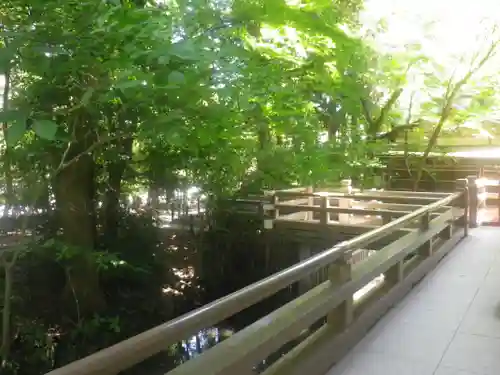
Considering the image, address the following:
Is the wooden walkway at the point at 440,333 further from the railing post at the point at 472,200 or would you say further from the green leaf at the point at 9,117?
the railing post at the point at 472,200

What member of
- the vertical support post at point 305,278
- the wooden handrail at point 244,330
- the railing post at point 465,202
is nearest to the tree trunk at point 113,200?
the wooden handrail at point 244,330

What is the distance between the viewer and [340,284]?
3541 millimetres

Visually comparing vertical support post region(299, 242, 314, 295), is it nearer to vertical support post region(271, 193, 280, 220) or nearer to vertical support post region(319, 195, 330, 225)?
vertical support post region(271, 193, 280, 220)

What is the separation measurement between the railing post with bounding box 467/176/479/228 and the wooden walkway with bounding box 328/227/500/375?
3.40 m

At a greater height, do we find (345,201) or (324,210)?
(345,201)

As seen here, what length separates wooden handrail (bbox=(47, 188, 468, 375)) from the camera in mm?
1657

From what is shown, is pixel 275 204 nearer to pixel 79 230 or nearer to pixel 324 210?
pixel 324 210

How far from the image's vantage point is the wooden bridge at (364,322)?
218 centimetres

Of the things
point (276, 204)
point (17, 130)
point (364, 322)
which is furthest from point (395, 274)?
point (276, 204)

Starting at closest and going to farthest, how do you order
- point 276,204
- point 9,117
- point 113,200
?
point 9,117 → point 113,200 → point 276,204

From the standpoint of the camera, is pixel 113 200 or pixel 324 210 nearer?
pixel 113 200

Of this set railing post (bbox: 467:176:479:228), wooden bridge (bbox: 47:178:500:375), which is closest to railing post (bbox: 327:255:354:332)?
wooden bridge (bbox: 47:178:500:375)

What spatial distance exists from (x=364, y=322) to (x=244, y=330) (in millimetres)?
1541

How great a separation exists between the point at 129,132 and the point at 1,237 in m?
3.21
